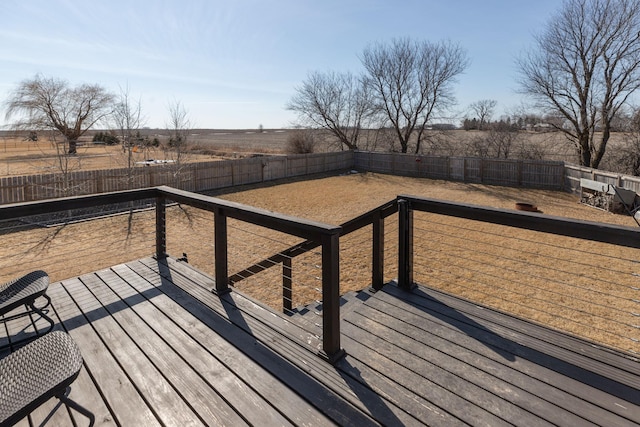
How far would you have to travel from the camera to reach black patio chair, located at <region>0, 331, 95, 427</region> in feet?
4.00

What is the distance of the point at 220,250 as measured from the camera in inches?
108

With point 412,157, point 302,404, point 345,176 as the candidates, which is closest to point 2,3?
point 302,404

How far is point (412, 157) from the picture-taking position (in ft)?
63.5

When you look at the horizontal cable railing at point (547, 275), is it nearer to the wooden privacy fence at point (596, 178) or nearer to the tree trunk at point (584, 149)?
the wooden privacy fence at point (596, 178)

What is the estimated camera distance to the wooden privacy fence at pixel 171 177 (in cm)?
1067

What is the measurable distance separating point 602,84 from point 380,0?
1192 cm

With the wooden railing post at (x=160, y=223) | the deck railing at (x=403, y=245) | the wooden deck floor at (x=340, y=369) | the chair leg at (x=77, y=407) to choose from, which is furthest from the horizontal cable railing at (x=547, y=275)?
the wooden railing post at (x=160, y=223)

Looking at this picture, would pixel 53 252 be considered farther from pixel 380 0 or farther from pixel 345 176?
pixel 345 176

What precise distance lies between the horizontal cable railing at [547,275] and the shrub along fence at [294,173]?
22.4 ft

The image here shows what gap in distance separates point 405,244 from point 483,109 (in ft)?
80.3

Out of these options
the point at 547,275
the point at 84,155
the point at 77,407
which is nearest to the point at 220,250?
the point at 77,407

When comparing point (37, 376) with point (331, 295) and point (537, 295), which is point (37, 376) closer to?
point (331, 295)

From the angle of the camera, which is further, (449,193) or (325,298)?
(449,193)

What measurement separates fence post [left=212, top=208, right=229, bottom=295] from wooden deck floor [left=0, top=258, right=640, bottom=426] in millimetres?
128
